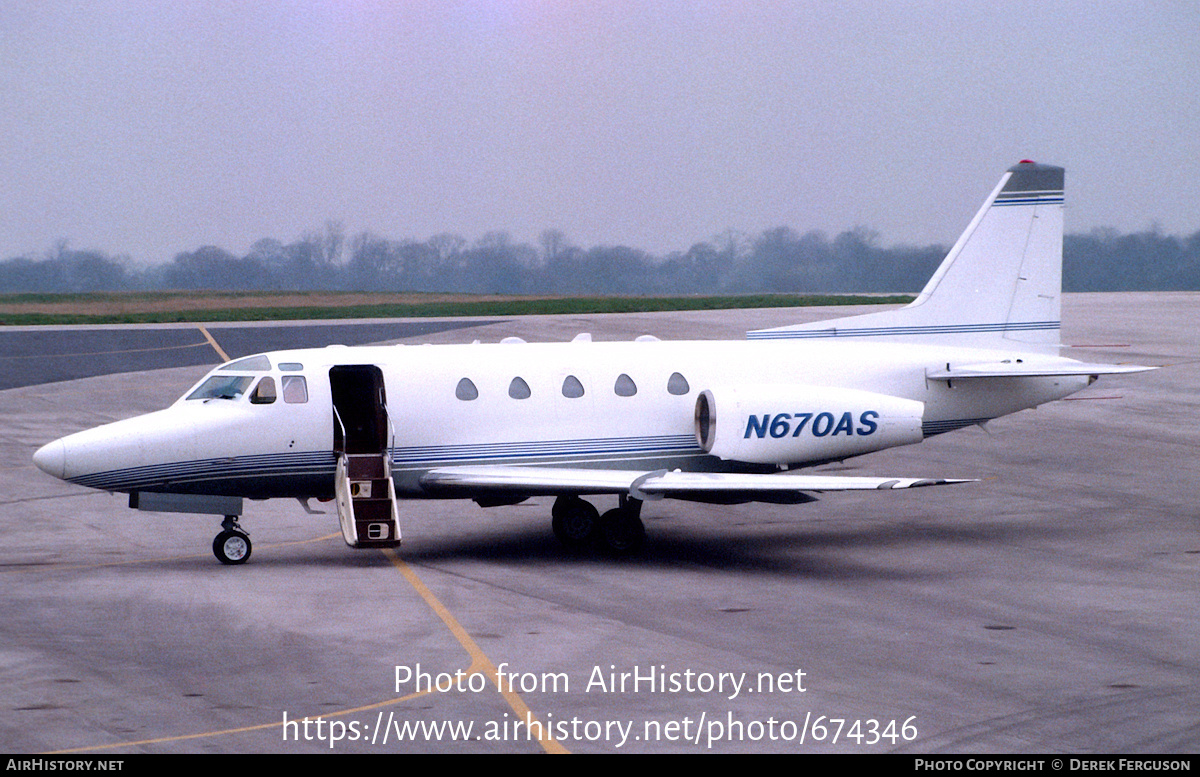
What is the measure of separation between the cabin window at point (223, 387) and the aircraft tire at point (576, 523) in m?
4.87

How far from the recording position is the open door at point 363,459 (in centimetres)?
1747

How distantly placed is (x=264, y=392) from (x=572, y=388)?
175 inches

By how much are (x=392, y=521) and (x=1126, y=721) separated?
9875mm

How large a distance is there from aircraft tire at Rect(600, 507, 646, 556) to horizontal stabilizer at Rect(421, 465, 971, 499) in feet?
2.03

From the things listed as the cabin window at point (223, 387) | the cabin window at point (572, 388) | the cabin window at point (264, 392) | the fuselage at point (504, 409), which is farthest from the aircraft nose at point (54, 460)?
the cabin window at point (572, 388)

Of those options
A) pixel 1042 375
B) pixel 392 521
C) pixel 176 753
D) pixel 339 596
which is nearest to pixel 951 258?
pixel 1042 375

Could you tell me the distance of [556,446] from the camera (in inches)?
759

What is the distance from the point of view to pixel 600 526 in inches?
749

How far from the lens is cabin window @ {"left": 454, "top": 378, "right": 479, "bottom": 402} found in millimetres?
19047

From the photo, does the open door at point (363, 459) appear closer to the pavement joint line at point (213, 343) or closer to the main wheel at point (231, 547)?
the main wheel at point (231, 547)

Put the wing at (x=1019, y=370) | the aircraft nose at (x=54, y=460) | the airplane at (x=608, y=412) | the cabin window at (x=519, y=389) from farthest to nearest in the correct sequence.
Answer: the wing at (x=1019, y=370) < the cabin window at (x=519, y=389) < the airplane at (x=608, y=412) < the aircraft nose at (x=54, y=460)

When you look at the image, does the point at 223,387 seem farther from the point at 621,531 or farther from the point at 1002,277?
the point at 1002,277

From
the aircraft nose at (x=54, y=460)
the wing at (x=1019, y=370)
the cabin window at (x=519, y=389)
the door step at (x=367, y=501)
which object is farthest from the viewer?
the wing at (x=1019, y=370)

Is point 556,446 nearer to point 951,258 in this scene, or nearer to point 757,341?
point 757,341
